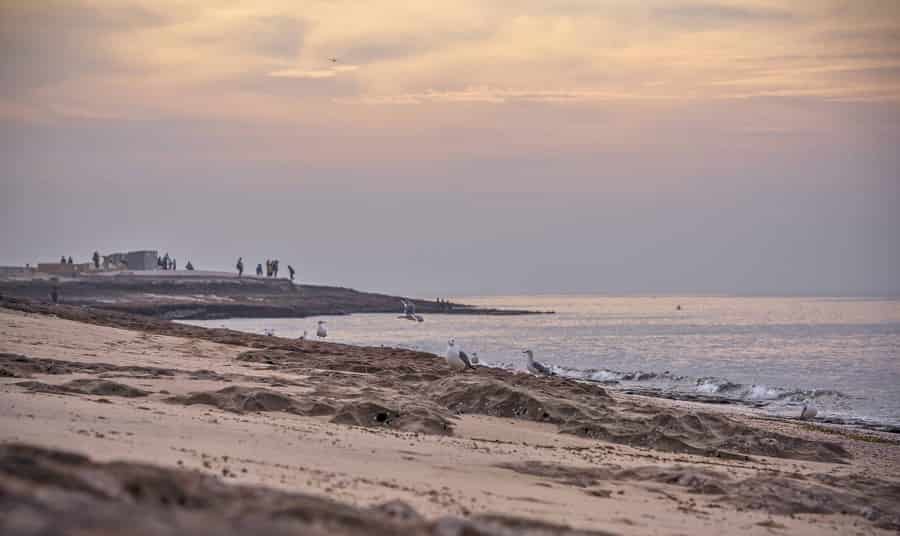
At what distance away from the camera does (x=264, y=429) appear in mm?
10000

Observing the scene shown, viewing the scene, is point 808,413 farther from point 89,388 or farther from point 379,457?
point 89,388

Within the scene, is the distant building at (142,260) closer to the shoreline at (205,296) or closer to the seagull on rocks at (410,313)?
the shoreline at (205,296)

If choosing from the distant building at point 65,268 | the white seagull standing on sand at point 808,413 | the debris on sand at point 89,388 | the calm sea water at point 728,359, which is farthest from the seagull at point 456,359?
the distant building at point 65,268

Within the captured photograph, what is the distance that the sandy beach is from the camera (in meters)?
4.95

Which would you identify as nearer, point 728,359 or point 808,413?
point 808,413

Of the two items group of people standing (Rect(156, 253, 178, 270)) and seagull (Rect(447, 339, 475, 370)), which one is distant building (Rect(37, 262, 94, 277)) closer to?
group of people standing (Rect(156, 253, 178, 270))

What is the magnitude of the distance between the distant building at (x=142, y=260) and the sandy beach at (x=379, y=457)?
85.4m

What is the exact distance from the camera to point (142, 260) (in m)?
103

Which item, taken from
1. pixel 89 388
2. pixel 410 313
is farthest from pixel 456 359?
pixel 410 313

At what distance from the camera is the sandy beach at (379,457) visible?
4.95 m

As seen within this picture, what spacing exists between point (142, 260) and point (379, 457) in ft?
321

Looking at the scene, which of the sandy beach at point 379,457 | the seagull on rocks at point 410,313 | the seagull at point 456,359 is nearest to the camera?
the sandy beach at point 379,457

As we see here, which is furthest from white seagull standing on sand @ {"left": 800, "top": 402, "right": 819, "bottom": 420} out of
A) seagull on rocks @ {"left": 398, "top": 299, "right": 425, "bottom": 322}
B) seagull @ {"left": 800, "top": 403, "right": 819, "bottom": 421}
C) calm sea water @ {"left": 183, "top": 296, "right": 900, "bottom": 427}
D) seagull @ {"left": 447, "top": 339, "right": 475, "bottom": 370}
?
seagull on rocks @ {"left": 398, "top": 299, "right": 425, "bottom": 322}

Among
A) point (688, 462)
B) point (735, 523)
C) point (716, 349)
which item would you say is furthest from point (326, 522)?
point (716, 349)
